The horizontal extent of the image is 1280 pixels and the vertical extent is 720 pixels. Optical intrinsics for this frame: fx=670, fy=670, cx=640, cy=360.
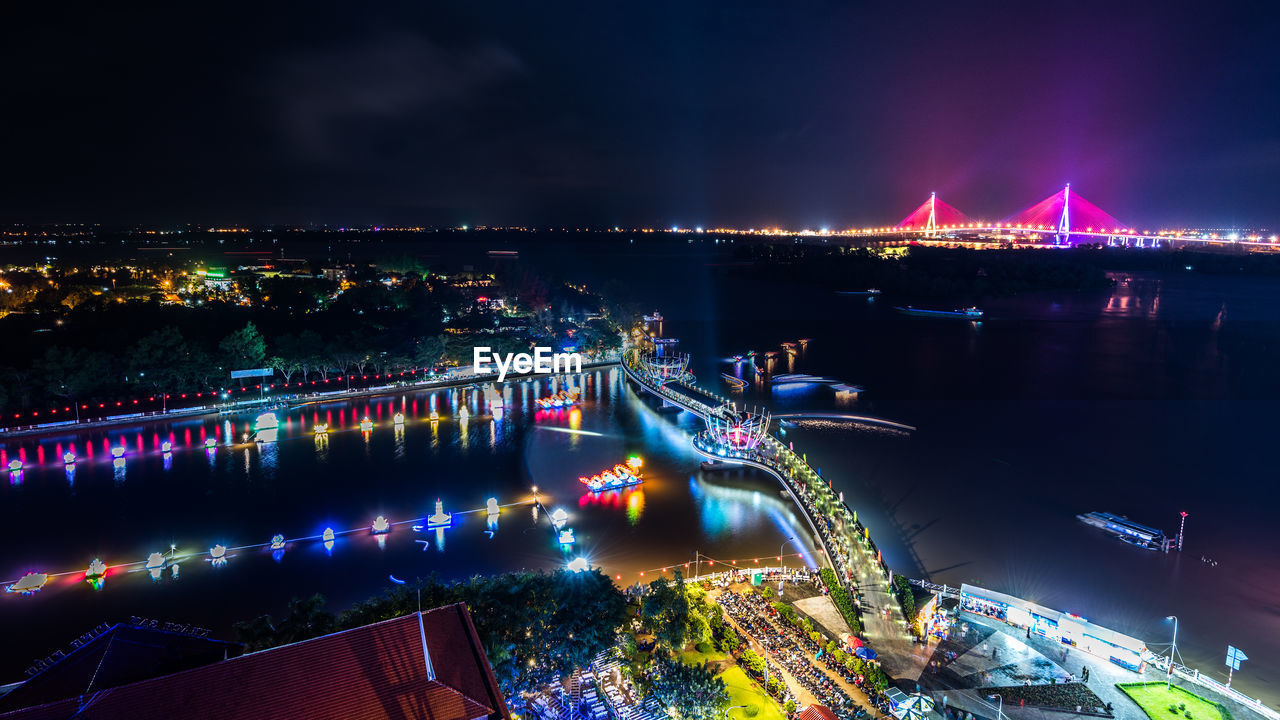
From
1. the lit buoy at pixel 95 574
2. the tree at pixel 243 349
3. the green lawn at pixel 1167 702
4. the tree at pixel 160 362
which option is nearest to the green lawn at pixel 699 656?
the green lawn at pixel 1167 702

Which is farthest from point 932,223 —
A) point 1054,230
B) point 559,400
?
point 559,400

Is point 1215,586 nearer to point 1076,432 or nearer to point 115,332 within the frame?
point 1076,432

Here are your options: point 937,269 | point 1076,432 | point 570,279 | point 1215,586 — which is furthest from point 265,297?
point 937,269

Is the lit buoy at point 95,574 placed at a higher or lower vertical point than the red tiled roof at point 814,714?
lower

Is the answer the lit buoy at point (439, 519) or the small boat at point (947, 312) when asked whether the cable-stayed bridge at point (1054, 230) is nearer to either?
the small boat at point (947, 312)

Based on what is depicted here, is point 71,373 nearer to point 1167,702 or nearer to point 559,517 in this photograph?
point 559,517
